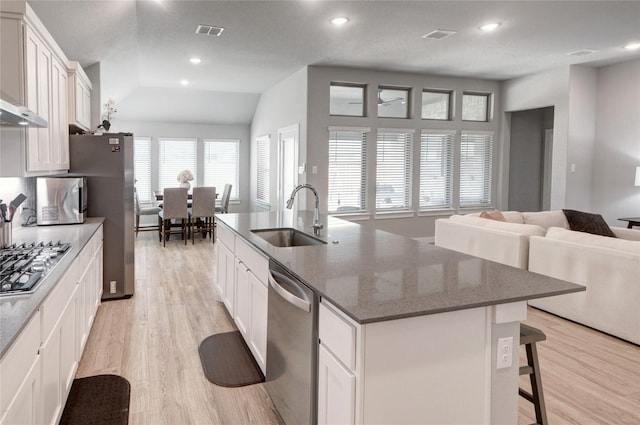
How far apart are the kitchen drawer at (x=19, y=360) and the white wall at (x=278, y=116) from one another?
5291mm

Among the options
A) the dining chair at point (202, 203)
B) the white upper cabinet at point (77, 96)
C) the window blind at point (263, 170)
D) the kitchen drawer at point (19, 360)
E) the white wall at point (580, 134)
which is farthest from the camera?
the window blind at point (263, 170)

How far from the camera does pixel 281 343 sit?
7.45 feet

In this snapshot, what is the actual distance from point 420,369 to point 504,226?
3.23 m

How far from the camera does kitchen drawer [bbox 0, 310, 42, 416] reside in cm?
134

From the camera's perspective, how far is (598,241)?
3656mm

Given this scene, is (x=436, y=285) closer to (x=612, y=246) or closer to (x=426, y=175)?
Answer: (x=612, y=246)

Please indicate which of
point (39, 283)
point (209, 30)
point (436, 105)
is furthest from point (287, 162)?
point (39, 283)

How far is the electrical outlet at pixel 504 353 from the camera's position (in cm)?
178

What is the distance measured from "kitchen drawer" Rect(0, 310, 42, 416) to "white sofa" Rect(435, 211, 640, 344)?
3769 mm

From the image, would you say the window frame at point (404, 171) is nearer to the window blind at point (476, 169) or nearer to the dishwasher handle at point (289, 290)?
the window blind at point (476, 169)

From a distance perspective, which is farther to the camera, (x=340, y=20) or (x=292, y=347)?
(x=340, y=20)

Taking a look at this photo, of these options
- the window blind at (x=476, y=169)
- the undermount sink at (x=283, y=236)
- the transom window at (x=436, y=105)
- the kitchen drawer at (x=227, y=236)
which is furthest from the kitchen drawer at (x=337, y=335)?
the window blind at (x=476, y=169)

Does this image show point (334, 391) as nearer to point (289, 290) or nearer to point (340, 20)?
point (289, 290)

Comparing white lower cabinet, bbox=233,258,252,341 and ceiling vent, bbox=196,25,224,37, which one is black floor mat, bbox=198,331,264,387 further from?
ceiling vent, bbox=196,25,224,37
